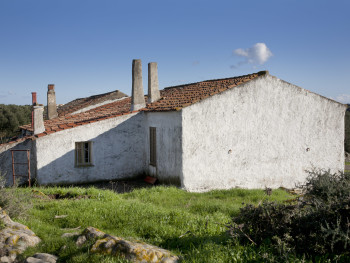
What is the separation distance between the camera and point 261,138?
1437cm

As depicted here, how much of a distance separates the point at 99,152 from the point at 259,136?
7.13 meters

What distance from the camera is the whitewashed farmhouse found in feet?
43.0

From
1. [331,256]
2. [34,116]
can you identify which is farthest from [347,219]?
[34,116]

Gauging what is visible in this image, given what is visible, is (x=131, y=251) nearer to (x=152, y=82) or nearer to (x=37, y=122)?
(x=37, y=122)

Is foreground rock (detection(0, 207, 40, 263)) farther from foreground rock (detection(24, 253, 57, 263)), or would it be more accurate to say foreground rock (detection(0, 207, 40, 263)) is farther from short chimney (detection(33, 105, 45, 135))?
short chimney (detection(33, 105, 45, 135))

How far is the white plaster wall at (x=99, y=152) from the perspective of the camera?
1361cm

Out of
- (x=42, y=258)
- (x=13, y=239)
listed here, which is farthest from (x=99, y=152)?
(x=42, y=258)

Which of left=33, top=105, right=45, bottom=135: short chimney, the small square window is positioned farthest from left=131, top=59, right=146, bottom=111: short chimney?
left=33, top=105, right=45, bottom=135: short chimney

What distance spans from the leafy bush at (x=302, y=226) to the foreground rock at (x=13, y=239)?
12.0 feet

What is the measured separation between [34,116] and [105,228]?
8.85 metres

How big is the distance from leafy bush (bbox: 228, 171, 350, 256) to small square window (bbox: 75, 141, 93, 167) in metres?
10.1

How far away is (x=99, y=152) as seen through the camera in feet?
48.2

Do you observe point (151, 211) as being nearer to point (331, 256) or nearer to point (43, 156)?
point (331, 256)

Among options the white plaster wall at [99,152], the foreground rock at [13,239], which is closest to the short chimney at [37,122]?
the white plaster wall at [99,152]
